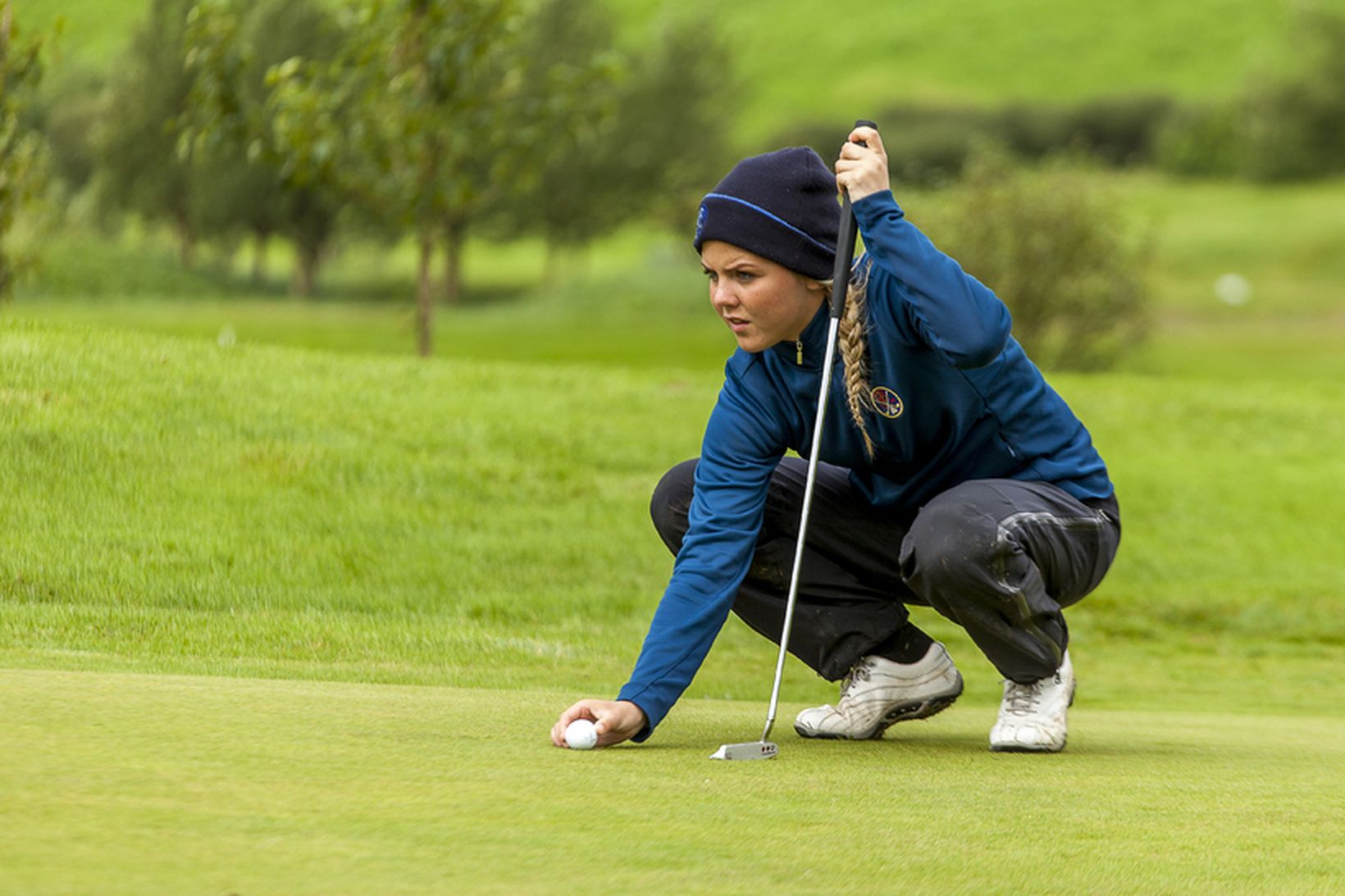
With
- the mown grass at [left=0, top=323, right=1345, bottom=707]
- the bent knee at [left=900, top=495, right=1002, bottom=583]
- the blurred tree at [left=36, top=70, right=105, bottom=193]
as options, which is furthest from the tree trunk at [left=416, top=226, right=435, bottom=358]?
the blurred tree at [left=36, top=70, right=105, bottom=193]

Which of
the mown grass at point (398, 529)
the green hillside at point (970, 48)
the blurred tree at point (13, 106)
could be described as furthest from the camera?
the green hillside at point (970, 48)

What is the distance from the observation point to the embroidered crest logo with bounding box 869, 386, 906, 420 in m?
3.87

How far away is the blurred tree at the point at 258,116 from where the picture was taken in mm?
13086

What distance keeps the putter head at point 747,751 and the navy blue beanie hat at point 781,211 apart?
3.68 feet

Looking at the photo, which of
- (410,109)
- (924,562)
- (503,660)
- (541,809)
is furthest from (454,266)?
(541,809)

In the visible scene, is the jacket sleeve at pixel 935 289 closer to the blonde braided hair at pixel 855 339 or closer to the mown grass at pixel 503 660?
the blonde braided hair at pixel 855 339

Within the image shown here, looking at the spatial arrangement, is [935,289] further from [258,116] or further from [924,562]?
[258,116]

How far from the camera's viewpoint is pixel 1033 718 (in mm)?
4059

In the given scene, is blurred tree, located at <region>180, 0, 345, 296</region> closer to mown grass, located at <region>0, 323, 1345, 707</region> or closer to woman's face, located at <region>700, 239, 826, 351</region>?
mown grass, located at <region>0, 323, 1345, 707</region>

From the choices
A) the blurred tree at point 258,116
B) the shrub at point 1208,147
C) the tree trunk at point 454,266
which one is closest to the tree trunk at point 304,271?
the blurred tree at point 258,116

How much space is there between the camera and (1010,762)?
12.3 feet

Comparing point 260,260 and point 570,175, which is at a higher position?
point 570,175

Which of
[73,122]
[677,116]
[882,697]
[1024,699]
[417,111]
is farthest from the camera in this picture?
[677,116]

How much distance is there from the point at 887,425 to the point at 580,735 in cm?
115
